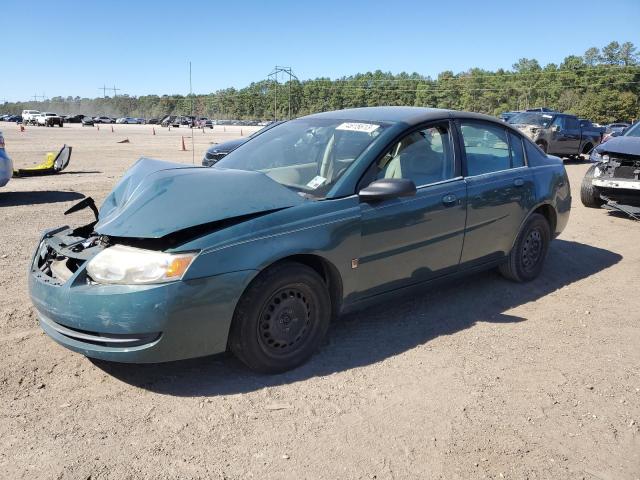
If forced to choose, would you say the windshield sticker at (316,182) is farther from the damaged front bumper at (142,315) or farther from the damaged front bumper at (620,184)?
the damaged front bumper at (620,184)

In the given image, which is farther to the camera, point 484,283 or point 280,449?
point 484,283

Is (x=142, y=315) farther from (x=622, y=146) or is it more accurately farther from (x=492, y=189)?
(x=622, y=146)

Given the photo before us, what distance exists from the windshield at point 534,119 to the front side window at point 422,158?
15.5 meters

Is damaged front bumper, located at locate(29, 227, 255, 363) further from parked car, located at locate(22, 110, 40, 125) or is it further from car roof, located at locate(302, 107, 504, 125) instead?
parked car, located at locate(22, 110, 40, 125)

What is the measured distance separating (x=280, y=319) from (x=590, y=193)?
7.89m

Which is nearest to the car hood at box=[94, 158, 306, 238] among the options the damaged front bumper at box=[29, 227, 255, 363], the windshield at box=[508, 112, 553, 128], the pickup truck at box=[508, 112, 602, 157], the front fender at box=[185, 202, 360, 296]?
the front fender at box=[185, 202, 360, 296]

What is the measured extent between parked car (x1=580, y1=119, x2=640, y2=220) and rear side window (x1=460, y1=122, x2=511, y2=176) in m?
4.53

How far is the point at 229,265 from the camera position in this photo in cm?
297

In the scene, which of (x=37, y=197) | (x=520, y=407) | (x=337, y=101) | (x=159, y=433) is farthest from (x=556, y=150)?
(x=337, y=101)

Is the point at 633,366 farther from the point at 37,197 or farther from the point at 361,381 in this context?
the point at 37,197

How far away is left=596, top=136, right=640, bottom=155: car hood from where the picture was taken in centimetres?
840

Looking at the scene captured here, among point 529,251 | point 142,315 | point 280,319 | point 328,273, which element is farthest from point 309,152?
point 529,251

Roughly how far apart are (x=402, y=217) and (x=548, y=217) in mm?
2368

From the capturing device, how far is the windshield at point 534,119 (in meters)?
18.3
